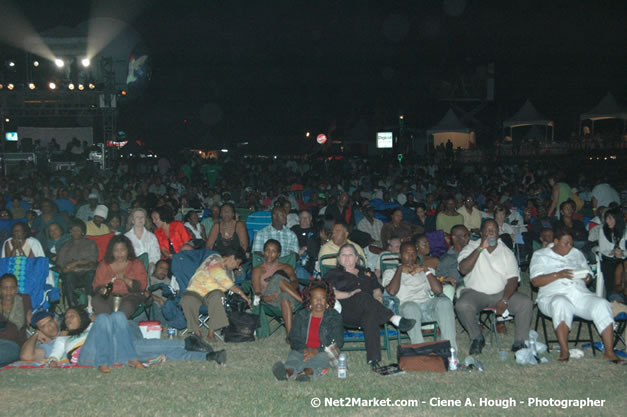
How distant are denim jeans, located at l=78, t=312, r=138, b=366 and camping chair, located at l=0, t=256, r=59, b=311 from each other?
171cm

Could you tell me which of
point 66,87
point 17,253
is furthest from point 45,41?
point 17,253

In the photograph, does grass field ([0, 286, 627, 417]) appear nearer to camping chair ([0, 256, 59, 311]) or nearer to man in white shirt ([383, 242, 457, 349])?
man in white shirt ([383, 242, 457, 349])

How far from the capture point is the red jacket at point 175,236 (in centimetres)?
876

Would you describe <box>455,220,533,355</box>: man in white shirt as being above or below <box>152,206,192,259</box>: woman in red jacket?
below

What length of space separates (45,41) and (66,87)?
558 cm

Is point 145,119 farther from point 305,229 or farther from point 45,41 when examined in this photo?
point 305,229

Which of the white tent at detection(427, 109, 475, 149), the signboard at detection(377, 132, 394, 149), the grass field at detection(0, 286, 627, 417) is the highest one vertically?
the signboard at detection(377, 132, 394, 149)

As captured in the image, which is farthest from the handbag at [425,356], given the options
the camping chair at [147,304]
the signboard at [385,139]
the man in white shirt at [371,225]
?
the signboard at [385,139]

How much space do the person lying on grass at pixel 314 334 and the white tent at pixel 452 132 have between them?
27.7 meters

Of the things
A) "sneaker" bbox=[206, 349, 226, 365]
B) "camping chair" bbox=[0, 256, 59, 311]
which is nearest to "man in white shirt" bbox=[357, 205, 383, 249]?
"sneaker" bbox=[206, 349, 226, 365]

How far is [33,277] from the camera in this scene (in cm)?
718

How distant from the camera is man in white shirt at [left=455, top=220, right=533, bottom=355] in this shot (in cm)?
627

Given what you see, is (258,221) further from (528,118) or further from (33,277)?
(528,118)

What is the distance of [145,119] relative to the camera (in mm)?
57531
